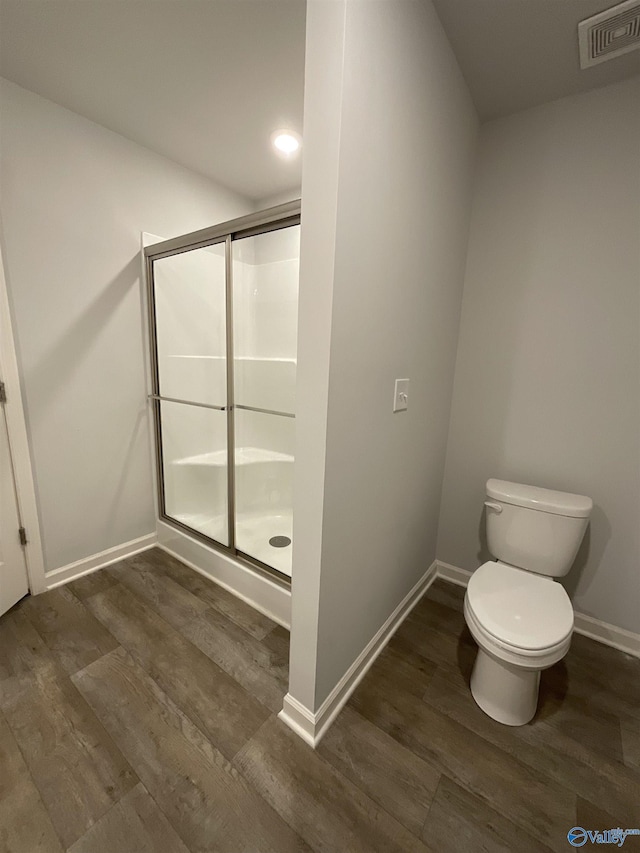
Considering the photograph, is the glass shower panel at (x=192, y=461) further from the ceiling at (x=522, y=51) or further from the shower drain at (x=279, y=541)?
the ceiling at (x=522, y=51)

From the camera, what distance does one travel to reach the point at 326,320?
3.10ft

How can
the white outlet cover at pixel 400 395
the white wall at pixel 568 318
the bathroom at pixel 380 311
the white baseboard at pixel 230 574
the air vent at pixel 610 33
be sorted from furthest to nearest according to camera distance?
the white baseboard at pixel 230 574, the white wall at pixel 568 318, the white outlet cover at pixel 400 395, the air vent at pixel 610 33, the bathroom at pixel 380 311

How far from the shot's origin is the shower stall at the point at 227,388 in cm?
194

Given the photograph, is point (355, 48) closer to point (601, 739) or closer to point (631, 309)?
point (631, 309)

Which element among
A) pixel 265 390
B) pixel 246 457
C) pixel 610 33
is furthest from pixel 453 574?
pixel 610 33

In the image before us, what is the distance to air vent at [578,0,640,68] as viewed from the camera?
3.71ft

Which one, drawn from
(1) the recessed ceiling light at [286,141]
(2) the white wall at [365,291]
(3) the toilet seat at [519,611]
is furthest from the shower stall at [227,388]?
(3) the toilet seat at [519,611]

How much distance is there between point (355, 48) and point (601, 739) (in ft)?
7.55

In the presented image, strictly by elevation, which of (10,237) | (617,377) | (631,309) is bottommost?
(617,377)

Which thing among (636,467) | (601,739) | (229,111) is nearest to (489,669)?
(601,739)

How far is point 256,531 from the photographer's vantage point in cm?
222

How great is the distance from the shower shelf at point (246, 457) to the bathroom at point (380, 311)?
0.30 metres

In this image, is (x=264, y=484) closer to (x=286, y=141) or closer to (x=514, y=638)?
(x=514, y=638)

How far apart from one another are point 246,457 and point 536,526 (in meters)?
1.63
